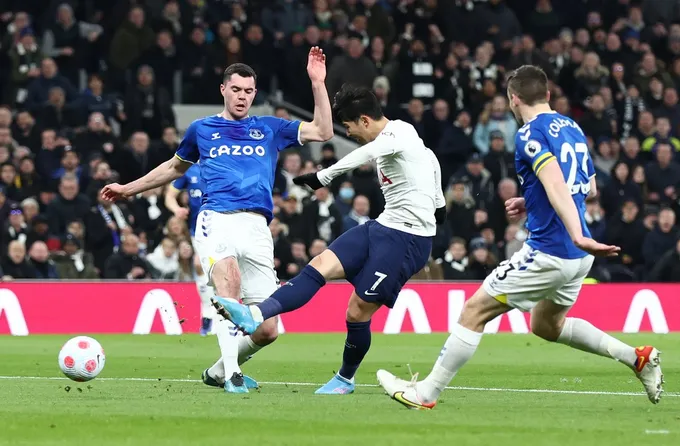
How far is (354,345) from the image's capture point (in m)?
10.6

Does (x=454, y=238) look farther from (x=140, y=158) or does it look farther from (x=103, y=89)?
(x=103, y=89)

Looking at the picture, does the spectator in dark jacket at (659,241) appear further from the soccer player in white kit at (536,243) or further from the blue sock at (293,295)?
the soccer player in white kit at (536,243)

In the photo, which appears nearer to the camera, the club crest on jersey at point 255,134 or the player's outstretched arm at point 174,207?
the club crest on jersey at point 255,134

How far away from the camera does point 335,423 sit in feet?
27.1

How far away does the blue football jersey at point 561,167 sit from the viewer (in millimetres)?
8734

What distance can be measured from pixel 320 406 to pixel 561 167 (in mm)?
2260

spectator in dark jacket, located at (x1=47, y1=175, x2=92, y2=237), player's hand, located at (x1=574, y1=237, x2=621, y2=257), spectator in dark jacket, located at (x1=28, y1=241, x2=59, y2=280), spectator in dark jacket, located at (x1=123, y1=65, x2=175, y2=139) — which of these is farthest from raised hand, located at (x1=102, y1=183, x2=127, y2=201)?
spectator in dark jacket, located at (x1=123, y1=65, x2=175, y2=139)

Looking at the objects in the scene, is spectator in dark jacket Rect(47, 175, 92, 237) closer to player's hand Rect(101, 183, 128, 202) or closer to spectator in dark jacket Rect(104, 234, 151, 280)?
spectator in dark jacket Rect(104, 234, 151, 280)

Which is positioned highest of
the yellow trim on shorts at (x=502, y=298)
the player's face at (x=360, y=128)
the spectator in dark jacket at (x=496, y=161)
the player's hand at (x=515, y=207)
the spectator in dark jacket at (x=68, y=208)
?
the player's face at (x=360, y=128)

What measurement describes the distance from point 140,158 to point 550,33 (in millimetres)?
9487

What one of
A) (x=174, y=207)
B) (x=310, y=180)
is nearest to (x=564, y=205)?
(x=310, y=180)

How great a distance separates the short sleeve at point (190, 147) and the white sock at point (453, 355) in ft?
10.2

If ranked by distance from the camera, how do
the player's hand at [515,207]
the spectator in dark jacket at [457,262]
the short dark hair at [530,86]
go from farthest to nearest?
the spectator in dark jacket at [457,262], the player's hand at [515,207], the short dark hair at [530,86]

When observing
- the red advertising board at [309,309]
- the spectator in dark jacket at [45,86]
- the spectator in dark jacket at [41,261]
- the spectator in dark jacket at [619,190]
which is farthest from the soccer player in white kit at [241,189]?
the spectator in dark jacket at [619,190]
